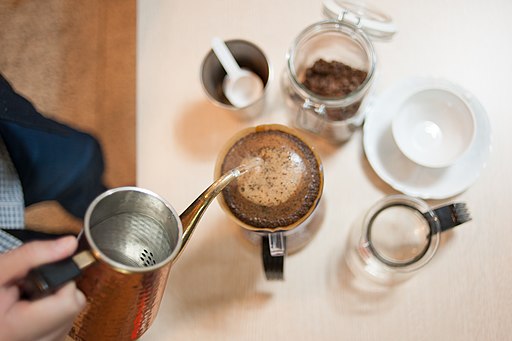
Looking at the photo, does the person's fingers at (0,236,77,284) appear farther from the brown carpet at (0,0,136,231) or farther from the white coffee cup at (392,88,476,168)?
the brown carpet at (0,0,136,231)

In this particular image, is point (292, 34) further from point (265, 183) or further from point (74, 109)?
point (74, 109)

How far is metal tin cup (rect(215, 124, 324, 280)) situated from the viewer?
0.61 metres

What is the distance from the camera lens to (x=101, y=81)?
4.17 ft

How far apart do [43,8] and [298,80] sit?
36.8 inches

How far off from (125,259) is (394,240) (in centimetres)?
35

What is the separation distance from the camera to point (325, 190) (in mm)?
707

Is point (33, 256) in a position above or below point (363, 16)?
below

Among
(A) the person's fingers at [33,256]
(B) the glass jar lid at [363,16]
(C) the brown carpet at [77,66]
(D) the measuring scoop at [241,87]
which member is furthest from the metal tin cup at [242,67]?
(C) the brown carpet at [77,66]

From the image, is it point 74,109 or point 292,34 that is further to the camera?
point 74,109

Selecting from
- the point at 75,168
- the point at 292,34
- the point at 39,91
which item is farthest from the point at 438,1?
the point at 39,91

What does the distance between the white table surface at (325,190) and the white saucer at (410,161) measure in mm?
18

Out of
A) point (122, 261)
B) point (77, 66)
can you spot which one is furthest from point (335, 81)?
point (77, 66)

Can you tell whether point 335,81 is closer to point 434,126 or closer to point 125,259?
point 434,126

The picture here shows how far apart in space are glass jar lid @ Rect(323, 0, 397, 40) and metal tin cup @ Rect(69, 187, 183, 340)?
1.18ft
